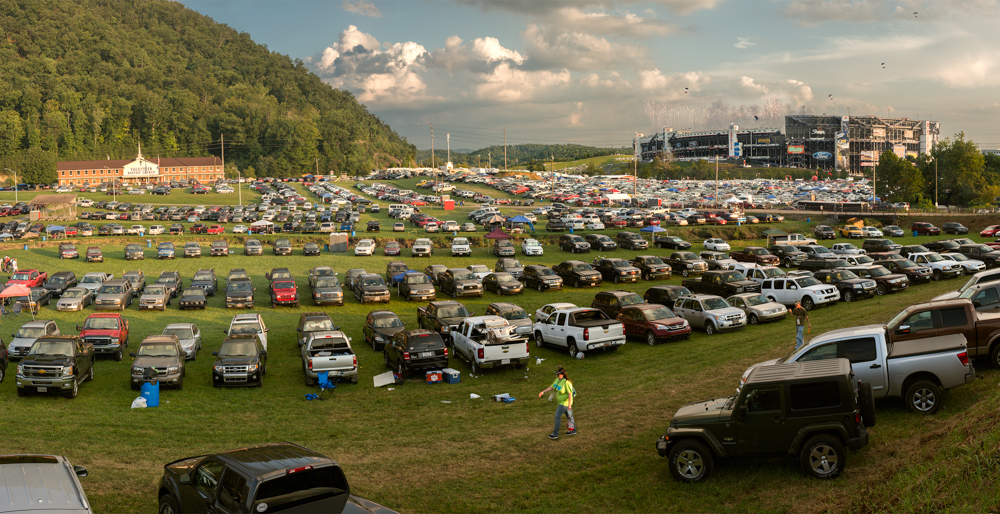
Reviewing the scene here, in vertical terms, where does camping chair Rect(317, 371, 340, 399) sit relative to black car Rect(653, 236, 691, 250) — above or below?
below

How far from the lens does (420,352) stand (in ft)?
64.8

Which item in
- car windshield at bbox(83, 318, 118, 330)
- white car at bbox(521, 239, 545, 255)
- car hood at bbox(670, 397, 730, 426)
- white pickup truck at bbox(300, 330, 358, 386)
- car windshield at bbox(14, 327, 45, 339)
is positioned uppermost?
white car at bbox(521, 239, 545, 255)

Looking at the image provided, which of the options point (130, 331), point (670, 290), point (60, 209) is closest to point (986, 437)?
point (670, 290)

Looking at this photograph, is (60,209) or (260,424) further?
(60,209)

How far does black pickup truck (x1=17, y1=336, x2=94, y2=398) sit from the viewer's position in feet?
57.4

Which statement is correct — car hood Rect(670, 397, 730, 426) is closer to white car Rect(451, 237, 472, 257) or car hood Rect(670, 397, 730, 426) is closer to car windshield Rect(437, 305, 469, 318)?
car windshield Rect(437, 305, 469, 318)

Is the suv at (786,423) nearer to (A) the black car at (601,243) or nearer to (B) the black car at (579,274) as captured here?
(B) the black car at (579,274)

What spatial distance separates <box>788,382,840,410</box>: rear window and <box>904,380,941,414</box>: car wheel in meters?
3.25

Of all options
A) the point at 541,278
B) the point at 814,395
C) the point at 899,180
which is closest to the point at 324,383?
the point at 814,395

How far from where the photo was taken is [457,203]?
103 m

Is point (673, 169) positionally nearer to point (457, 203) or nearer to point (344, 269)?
point (457, 203)

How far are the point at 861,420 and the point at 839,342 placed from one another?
315 centimetres

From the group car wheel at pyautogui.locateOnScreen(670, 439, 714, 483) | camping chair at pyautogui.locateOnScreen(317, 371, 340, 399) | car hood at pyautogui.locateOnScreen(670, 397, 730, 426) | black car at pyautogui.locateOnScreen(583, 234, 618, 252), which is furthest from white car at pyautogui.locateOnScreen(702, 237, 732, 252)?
car wheel at pyautogui.locateOnScreen(670, 439, 714, 483)

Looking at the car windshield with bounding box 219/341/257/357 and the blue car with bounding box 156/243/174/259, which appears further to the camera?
the blue car with bounding box 156/243/174/259
